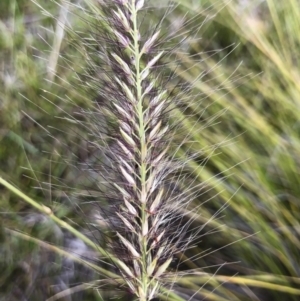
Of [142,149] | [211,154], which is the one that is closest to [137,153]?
[142,149]

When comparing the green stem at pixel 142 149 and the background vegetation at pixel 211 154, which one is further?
the background vegetation at pixel 211 154

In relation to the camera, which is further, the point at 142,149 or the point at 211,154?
the point at 211,154

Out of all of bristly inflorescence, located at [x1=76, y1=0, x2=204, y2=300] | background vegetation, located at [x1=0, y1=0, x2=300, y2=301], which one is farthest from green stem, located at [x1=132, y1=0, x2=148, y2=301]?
background vegetation, located at [x1=0, y1=0, x2=300, y2=301]

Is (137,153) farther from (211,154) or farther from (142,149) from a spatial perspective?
(211,154)

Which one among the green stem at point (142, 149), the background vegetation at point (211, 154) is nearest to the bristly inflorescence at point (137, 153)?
the green stem at point (142, 149)

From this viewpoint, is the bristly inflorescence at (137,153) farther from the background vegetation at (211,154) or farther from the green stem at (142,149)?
the background vegetation at (211,154)

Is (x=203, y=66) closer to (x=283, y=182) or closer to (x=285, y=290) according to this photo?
(x=283, y=182)

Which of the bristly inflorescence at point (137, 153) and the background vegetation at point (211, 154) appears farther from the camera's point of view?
the background vegetation at point (211, 154)

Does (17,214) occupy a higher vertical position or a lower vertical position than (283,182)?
lower

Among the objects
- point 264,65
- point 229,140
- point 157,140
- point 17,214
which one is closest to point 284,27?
point 264,65
